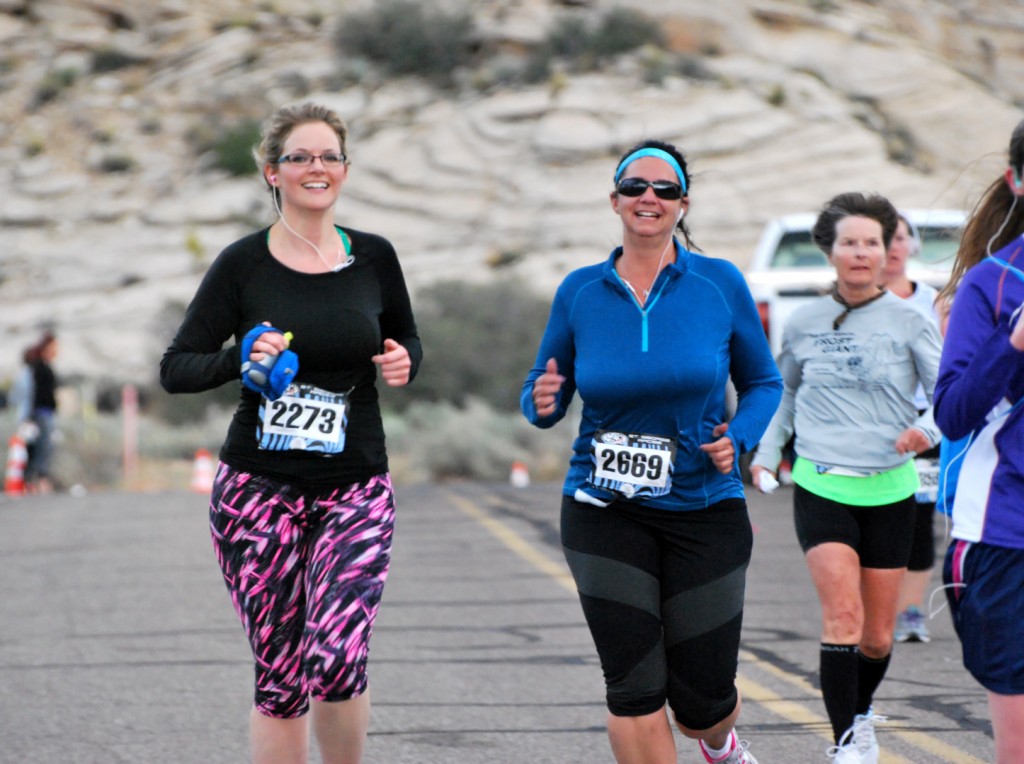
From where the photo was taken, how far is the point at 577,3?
62906 mm

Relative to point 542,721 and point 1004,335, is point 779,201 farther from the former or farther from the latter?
point 1004,335

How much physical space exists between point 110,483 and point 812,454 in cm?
1862

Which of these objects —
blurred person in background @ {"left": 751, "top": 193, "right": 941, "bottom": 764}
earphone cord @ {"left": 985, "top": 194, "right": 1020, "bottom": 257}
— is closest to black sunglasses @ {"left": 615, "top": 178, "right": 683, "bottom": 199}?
earphone cord @ {"left": 985, "top": 194, "right": 1020, "bottom": 257}

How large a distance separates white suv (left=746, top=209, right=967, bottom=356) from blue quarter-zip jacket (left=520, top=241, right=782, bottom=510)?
324 inches

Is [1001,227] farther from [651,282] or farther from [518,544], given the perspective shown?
[518,544]

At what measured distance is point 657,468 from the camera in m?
4.77

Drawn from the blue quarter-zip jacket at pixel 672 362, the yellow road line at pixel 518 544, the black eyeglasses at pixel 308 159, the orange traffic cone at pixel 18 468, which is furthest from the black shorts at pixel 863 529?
the orange traffic cone at pixel 18 468

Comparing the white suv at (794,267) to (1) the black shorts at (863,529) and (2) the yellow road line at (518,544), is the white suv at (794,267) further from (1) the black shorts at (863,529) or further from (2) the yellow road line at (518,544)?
(1) the black shorts at (863,529)

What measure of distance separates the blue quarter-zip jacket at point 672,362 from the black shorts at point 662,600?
0.07 metres

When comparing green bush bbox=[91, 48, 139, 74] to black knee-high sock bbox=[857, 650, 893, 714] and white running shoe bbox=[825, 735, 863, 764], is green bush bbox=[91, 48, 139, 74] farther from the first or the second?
white running shoe bbox=[825, 735, 863, 764]

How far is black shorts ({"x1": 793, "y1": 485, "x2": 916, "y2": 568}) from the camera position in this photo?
20.1ft

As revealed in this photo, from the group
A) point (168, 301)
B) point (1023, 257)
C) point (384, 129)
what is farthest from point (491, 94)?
point (1023, 257)

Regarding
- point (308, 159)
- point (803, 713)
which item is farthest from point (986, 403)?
point (803, 713)

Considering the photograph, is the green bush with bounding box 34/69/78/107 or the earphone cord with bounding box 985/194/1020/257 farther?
the green bush with bounding box 34/69/78/107
